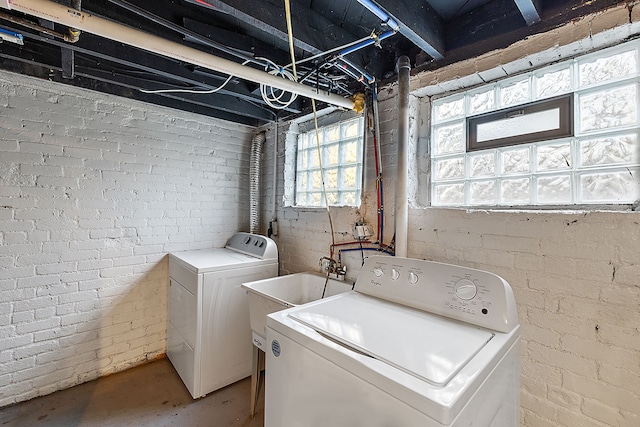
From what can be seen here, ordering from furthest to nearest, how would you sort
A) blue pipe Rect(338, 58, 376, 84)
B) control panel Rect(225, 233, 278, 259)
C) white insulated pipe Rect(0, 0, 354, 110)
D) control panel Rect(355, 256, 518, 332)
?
control panel Rect(225, 233, 278, 259) → blue pipe Rect(338, 58, 376, 84) → control panel Rect(355, 256, 518, 332) → white insulated pipe Rect(0, 0, 354, 110)

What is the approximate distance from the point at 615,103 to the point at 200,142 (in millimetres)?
2662

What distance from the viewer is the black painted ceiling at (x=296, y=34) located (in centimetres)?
120

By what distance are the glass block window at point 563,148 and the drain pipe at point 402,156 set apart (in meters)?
0.25

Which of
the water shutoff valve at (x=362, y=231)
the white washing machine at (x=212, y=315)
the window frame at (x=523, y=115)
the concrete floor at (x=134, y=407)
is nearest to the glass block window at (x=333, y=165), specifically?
the water shutoff valve at (x=362, y=231)

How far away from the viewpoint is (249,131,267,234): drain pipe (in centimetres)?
266

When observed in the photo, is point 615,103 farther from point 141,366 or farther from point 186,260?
point 141,366

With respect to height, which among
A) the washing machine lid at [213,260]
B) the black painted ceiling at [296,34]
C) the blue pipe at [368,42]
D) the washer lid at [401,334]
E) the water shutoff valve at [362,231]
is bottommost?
the washer lid at [401,334]

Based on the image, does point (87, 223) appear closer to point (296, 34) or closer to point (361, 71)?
point (296, 34)

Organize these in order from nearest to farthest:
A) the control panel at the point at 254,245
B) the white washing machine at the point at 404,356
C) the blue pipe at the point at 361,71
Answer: the white washing machine at the point at 404,356
the blue pipe at the point at 361,71
the control panel at the point at 254,245

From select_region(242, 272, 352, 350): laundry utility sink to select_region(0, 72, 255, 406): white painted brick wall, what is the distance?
1023mm

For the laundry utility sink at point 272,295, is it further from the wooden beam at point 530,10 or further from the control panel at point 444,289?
the wooden beam at point 530,10

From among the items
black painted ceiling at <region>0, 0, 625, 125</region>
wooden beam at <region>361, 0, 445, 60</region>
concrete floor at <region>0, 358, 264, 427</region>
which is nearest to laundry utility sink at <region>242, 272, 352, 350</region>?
concrete floor at <region>0, 358, 264, 427</region>

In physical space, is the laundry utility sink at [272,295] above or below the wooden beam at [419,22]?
below

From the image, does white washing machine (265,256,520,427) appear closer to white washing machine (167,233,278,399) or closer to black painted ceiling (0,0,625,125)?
white washing machine (167,233,278,399)
